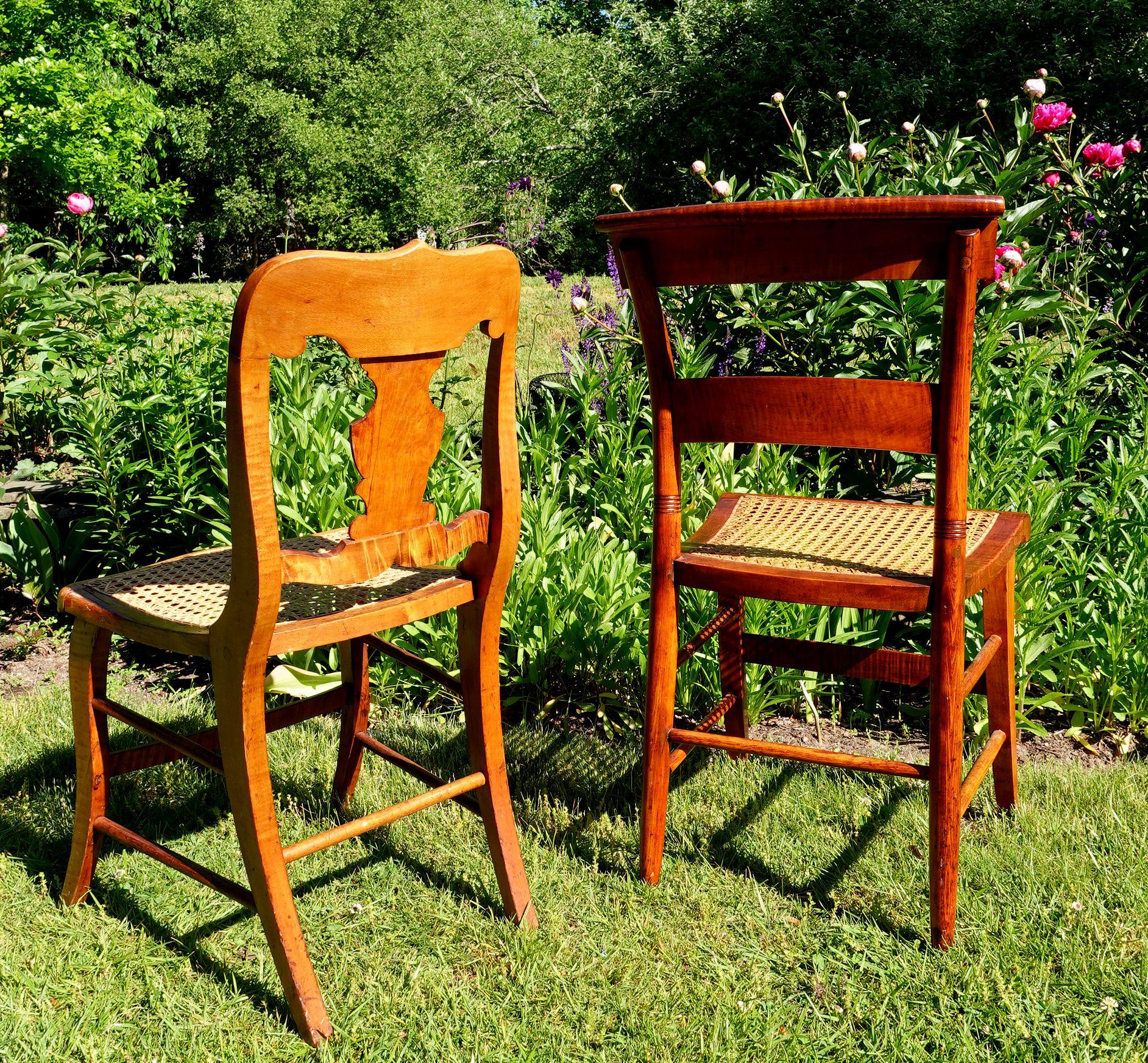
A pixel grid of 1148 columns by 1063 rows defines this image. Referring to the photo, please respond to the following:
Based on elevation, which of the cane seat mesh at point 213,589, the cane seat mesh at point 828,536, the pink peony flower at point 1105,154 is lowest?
the cane seat mesh at point 213,589

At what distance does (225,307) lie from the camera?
4.37m

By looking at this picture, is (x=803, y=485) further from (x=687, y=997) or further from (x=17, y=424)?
(x=17, y=424)

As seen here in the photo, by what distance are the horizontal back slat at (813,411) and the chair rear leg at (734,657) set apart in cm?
62

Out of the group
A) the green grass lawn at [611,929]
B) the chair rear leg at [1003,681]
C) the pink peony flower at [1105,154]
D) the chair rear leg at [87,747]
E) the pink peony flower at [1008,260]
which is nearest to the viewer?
the green grass lawn at [611,929]

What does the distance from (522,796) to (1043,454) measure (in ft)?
6.35

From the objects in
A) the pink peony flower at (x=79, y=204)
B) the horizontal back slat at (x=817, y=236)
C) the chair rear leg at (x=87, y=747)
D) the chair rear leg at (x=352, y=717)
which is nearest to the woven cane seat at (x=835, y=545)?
the horizontal back slat at (x=817, y=236)

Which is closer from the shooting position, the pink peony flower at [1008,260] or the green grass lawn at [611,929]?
the green grass lawn at [611,929]

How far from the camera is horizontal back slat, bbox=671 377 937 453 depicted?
197cm

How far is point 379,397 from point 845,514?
121 centimetres

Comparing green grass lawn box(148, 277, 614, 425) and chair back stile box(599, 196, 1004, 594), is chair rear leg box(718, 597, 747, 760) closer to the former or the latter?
chair back stile box(599, 196, 1004, 594)

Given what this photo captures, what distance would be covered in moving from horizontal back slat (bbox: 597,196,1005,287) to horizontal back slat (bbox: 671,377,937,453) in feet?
0.62

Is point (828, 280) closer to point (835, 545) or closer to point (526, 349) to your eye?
point (835, 545)

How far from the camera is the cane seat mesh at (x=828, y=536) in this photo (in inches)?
87.2

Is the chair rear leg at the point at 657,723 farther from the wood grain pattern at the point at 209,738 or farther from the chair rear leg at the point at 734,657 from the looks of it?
the wood grain pattern at the point at 209,738
